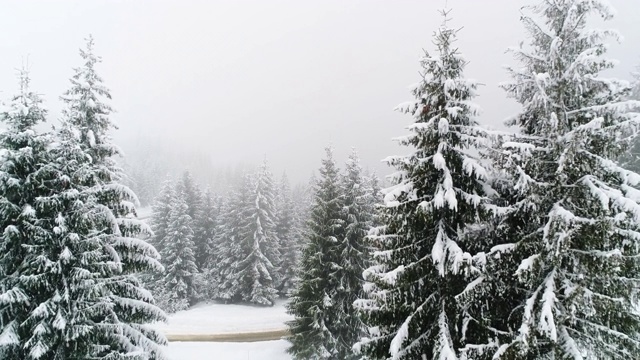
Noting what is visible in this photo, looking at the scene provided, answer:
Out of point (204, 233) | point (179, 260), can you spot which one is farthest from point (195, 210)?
point (179, 260)

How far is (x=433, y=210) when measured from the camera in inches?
356

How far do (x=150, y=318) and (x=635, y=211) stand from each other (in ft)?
42.7

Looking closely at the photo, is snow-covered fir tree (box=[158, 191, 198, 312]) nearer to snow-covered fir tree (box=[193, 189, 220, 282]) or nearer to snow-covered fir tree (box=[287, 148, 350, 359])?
snow-covered fir tree (box=[193, 189, 220, 282])

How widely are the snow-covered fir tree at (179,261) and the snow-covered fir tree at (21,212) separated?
95.3ft

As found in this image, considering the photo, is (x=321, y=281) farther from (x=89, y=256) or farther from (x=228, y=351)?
(x=89, y=256)

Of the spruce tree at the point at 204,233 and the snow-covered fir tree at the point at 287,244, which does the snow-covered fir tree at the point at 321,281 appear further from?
the spruce tree at the point at 204,233

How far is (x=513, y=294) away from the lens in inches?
354

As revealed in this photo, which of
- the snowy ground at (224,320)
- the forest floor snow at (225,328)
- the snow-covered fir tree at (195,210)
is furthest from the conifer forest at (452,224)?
the snow-covered fir tree at (195,210)

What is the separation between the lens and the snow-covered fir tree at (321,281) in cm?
2203

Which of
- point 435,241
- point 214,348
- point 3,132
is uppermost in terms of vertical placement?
point 3,132

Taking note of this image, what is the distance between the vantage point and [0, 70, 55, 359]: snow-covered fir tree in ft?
33.0

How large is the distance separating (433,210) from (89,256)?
933 centimetres

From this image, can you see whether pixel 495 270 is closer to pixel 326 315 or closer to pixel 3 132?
pixel 3 132

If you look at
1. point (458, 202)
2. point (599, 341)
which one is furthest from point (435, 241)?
point (599, 341)
